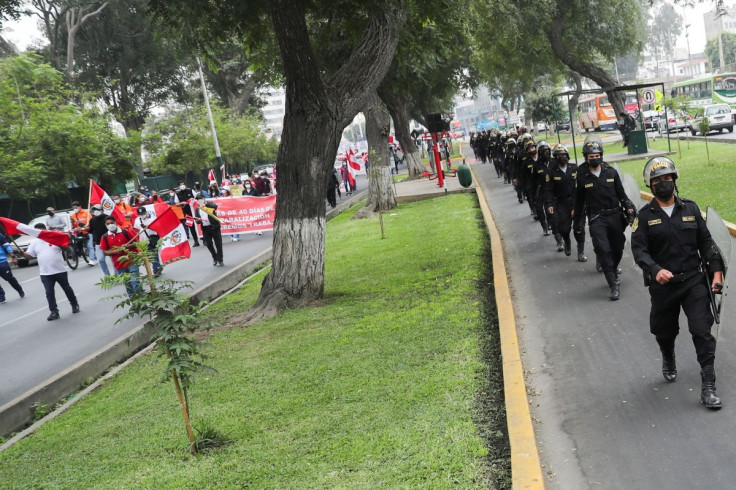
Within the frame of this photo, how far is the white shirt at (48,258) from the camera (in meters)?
14.2

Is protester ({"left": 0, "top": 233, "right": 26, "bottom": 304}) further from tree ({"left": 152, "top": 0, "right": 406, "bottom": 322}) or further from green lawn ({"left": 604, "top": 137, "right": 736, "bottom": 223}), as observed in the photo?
green lawn ({"left": 604, "top": 137, "right": 736, "bottom": 223})

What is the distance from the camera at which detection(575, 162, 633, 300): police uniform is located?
9523 millimetres

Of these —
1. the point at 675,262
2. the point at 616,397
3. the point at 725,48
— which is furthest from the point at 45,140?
the point at 725,48

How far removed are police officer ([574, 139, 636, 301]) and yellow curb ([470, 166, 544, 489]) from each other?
1327 millimetres

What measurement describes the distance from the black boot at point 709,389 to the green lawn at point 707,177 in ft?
23.4

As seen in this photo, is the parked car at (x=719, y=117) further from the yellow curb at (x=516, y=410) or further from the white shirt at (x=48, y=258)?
the yellow curb at (x=516, y=410)

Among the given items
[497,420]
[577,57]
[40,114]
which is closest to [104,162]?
[40,114]

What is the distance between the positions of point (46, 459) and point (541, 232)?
11227 mm

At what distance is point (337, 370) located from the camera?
768 centimetres

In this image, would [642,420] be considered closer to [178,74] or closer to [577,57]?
[577,57]

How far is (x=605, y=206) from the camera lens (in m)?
9.66

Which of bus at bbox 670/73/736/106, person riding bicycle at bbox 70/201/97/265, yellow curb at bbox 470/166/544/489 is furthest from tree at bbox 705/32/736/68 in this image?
yellow curb at bbox 470/166/544/489

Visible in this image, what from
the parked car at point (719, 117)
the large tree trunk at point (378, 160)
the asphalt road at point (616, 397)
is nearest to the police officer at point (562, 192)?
the asphalt road at point (616, 397)

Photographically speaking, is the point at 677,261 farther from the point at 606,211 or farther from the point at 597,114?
the point at 597,114
